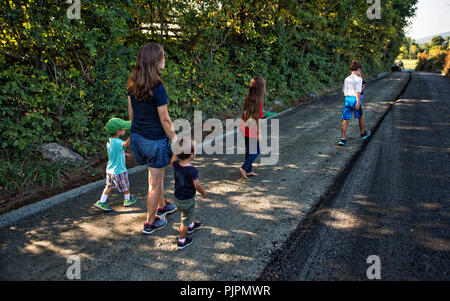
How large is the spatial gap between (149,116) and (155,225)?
1414mm

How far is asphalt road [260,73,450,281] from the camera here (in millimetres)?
2623

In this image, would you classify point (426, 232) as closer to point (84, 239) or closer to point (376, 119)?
point (84, 239)

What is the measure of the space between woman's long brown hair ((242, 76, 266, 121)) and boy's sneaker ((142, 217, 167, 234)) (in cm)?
230

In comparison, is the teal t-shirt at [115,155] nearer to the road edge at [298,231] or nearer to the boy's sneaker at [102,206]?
the boy's sneaker at [102,206]

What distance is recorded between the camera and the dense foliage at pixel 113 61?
527 centimetres

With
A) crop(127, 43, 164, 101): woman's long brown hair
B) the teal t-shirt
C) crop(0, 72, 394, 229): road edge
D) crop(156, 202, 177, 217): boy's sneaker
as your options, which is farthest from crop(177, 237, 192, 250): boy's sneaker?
crop(0, 72, 394, 229): road edge

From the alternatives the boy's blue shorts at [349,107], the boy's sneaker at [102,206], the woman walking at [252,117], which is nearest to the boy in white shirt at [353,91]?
the boy's blue shorts at [349,107]

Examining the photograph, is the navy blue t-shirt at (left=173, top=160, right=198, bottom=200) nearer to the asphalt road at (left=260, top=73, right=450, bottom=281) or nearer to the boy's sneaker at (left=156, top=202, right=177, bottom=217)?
the boy's sneaker at (left=156, top=202, right=177, bottom=217)

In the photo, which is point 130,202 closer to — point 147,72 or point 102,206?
point 102,206

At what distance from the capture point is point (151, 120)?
3043 mm

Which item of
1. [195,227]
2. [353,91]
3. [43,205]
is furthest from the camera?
[353,91]

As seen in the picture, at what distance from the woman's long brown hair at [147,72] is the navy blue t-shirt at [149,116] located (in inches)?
2.5

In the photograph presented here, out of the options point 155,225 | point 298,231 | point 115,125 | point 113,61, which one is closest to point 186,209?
point 155,225

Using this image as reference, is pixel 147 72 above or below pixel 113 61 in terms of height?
below
